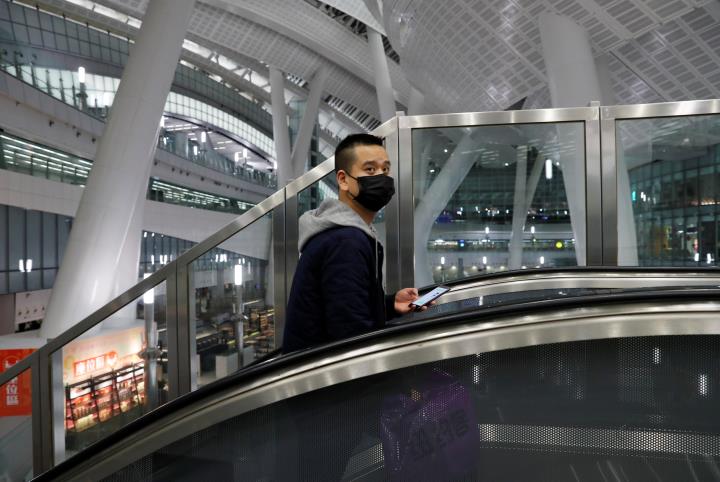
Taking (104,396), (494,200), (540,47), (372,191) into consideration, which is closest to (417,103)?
(540,47)

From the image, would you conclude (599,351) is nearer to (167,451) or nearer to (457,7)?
(167,451)

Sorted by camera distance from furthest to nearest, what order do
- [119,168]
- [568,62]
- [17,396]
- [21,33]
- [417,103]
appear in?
[417,103] < [21,33] < [568,62] < [119,168] < [17,396]

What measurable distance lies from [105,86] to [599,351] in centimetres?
4017

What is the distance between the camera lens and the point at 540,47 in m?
13.8

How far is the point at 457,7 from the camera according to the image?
14.5 meters

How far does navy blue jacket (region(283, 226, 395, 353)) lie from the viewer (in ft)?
6.28

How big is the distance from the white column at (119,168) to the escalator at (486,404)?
325 inches

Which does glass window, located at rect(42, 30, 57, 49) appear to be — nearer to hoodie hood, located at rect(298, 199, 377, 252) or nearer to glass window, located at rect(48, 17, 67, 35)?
glass window, located at rect(48, 17, 67, 35)

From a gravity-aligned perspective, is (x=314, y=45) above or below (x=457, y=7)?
above

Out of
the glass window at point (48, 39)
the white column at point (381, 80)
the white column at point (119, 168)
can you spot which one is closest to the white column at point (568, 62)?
the white column at point (119, 168)

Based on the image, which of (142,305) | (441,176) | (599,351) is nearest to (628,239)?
(441,176)

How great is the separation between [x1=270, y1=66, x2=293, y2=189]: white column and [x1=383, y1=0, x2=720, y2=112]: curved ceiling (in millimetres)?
13245

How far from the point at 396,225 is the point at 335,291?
2824mm

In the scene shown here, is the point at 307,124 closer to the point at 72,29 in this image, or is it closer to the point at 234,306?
the point at 72,29
